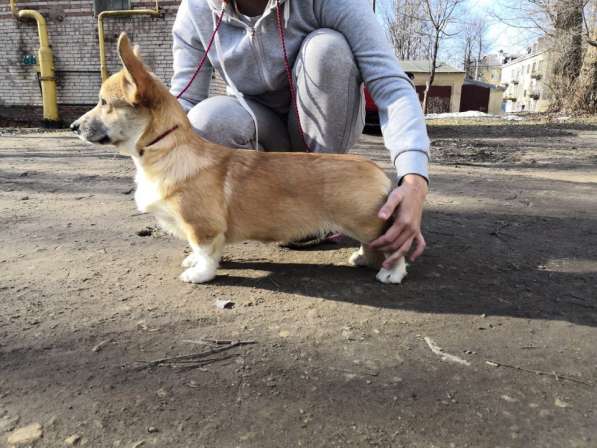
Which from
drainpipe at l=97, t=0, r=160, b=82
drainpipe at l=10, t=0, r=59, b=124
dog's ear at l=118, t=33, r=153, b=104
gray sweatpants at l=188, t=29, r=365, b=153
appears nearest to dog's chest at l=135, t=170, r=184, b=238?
dog's ear at l=118, t=33, r=153, b=104

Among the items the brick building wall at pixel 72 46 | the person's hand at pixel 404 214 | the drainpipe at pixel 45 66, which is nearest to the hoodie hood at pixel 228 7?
the person's hand at pixel 404 214

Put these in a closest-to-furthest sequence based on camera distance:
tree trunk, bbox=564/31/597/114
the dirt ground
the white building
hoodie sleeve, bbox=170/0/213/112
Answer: the dirt ground < hoodie sleeve, bbox=170/0/213/112 < tree trunk, bbox=564/31/597/114 < the white building

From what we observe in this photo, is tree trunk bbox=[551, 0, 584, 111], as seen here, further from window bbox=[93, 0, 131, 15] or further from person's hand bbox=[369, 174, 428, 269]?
person's hand bbox=[369, 174, 428, 269]

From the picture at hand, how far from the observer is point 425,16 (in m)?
23.2

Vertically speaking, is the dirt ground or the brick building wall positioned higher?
the brick building wall

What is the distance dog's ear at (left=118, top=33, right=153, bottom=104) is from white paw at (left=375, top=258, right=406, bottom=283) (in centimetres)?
125

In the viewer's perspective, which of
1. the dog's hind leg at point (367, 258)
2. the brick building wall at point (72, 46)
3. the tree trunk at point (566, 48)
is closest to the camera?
the dog's hind leg at point (367, 258)

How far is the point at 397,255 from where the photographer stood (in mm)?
1839

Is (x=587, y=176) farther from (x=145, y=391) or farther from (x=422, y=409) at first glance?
(x=145, y=391)

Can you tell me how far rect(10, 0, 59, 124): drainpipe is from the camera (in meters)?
10.9

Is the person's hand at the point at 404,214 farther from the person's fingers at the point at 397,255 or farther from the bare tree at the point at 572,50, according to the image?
the bare tree at the point at 572,50

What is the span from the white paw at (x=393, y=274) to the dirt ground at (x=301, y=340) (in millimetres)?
45

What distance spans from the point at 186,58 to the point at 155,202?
1163 millimetres

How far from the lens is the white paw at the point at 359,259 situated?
2.17 m
